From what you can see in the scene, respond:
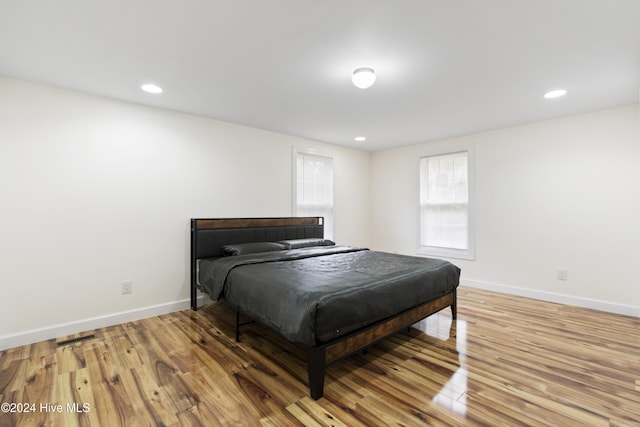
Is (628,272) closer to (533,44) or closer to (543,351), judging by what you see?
(543,351)

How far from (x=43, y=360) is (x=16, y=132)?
79.8 inches

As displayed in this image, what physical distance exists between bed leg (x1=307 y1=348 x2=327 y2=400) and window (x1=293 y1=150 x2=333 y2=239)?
3088 mm

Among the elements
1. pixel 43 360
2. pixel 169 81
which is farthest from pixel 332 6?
pixel 43 360

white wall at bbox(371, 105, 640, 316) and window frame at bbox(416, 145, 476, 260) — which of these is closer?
white wall at bbox(371, 105, 640, 316)

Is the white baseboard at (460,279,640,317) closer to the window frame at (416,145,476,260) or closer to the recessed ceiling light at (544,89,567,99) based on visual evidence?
the window frame at (416,145,476,260)

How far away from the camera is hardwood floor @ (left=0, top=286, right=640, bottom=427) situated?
1.74 m

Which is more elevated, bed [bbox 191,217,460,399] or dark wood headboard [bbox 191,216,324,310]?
dark wood headboard [bbox 191,216,324,310]

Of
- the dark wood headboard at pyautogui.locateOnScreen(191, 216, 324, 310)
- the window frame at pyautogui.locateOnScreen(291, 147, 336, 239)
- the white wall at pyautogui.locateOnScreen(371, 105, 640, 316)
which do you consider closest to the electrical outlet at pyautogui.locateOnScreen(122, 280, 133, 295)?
the dark wood headboard at pyautogui.locateOnScreen(191, 216, 324, 310)

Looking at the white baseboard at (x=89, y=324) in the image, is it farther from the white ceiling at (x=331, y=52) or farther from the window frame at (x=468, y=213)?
the window frame at (x=468, y=213)

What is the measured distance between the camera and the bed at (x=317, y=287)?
1948 mm

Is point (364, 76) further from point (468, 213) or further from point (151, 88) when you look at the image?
point (468, 213)

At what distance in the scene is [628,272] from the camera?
11.3 ft

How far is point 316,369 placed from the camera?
1.89 metres

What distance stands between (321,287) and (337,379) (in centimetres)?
67
